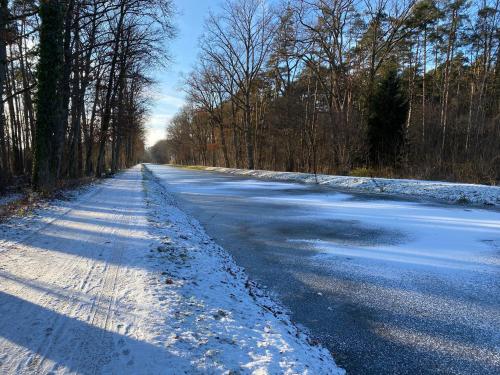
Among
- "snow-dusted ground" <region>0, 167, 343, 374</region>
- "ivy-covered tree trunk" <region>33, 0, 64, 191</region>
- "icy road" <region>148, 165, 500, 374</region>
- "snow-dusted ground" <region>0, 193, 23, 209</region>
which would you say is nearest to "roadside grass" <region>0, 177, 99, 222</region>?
"ivy-covered tree trunk" <region>33, 0, 64, 191</region>

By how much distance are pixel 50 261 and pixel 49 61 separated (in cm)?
956

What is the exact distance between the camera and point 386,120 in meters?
28.6

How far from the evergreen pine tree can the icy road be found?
17.5m

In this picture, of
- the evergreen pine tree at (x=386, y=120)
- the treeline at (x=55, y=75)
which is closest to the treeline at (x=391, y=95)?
the evergreen pine tree at (x=386, y=120)

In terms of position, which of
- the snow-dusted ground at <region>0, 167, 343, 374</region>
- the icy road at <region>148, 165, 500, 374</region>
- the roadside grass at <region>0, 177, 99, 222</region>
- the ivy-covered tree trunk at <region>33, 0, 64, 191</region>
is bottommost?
the icy road at <region>148, 165, 500, 374</region>

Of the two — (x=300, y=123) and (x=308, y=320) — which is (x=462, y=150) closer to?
(x=300, y=123)

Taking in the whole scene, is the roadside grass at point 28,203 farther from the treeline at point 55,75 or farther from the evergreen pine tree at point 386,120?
the evergreen pine tree at point 386,120

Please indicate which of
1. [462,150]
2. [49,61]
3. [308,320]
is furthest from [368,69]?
[308,320]

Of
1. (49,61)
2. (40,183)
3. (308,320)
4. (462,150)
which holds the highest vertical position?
(49,61)

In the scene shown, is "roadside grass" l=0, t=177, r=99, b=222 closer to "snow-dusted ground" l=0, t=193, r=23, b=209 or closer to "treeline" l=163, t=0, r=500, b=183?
"snow-dusted ground" l=0, t=193, r=23, b=209

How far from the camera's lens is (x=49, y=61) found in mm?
12266

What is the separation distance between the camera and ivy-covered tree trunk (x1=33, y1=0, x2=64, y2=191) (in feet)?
39.9

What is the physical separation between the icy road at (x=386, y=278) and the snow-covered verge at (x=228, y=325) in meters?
0.36

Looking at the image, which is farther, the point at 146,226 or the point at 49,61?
the point at 49,61
